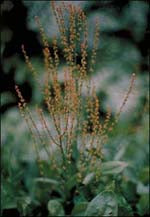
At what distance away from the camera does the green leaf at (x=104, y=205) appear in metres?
2.02

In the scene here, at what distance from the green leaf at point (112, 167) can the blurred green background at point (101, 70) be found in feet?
1.13

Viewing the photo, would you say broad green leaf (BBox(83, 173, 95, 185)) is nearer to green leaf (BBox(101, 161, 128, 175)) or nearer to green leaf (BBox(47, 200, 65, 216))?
green leaf (BBox(101, 161, 128, 175))

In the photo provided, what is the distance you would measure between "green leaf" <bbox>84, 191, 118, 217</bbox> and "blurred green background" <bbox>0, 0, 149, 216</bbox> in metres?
0.72

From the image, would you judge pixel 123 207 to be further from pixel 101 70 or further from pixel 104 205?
pixel 101 70

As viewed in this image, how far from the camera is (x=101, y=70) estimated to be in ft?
11.9

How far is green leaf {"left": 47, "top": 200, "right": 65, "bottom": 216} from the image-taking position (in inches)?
92.7

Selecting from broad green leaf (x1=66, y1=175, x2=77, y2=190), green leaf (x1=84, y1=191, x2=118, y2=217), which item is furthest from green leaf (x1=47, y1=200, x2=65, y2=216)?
green leaf (x1=84, y1=191, x2=118, y2=217)

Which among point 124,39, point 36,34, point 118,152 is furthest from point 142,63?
point 118,152

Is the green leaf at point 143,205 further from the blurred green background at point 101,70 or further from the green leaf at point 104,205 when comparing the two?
the green leaf at point 104,205

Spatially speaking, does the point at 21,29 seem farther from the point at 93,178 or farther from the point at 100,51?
the point at 93,178

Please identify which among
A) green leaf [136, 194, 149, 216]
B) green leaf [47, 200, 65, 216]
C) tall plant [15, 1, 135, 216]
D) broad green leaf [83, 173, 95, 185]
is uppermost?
tall plant [15, 1, 135, 216]

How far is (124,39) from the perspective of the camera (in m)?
3.81

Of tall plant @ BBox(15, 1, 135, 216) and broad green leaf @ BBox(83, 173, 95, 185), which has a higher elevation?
tall plant @ BBox(15, 1, 135, 216)

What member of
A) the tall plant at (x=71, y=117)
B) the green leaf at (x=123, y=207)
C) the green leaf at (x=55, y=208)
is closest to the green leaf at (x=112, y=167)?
the tall plant at (x=71, y=117)
